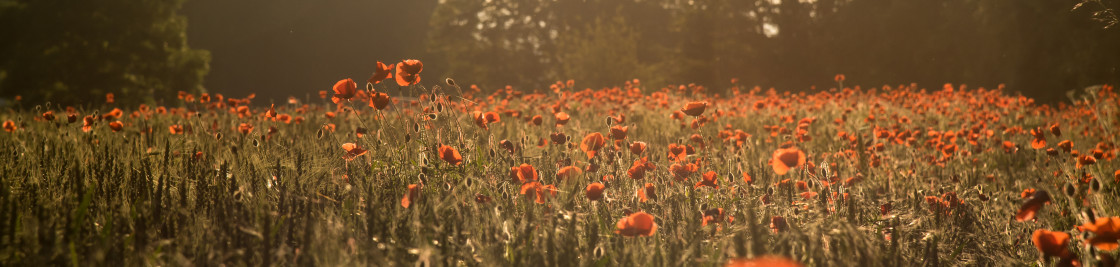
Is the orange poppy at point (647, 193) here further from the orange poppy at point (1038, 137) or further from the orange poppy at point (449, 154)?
the orange poppy at point (1038, 137)

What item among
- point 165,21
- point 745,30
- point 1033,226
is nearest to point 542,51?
point 745,30

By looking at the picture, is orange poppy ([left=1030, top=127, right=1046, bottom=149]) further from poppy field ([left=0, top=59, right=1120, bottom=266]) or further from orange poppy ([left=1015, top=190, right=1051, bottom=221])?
orange poppy ([left=1015, top=190, right=1051, bottom=221])

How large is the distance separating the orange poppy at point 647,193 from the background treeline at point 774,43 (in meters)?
12.1

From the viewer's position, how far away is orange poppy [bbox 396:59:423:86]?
251 centimetres

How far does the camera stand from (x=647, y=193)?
2.28m

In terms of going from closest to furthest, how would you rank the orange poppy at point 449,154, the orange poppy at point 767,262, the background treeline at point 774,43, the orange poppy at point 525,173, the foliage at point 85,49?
the orange poppy at point 767,262 → the orange poppy at point 525,173 → the orange poppy at point 449,154 → the foliage at point 85,49 → the background treeline at point 774,43

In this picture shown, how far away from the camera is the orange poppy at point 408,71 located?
251 centimetres

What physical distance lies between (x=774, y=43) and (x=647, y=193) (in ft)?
61.2

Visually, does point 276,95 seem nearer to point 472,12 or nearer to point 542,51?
point 472,12

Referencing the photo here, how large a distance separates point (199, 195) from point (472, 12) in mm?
21292

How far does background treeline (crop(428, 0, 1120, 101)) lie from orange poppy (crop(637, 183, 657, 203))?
12137 millimetres

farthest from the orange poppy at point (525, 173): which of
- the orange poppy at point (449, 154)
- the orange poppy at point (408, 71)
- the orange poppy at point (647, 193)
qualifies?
the orange poppy at point (408, 71)

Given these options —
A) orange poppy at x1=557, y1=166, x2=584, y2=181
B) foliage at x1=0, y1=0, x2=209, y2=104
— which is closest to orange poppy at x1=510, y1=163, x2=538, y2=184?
orange poppy at x1=557, y1=166, x2=584, y2=181

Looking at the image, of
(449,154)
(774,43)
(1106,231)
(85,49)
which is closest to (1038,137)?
(1106,231)
